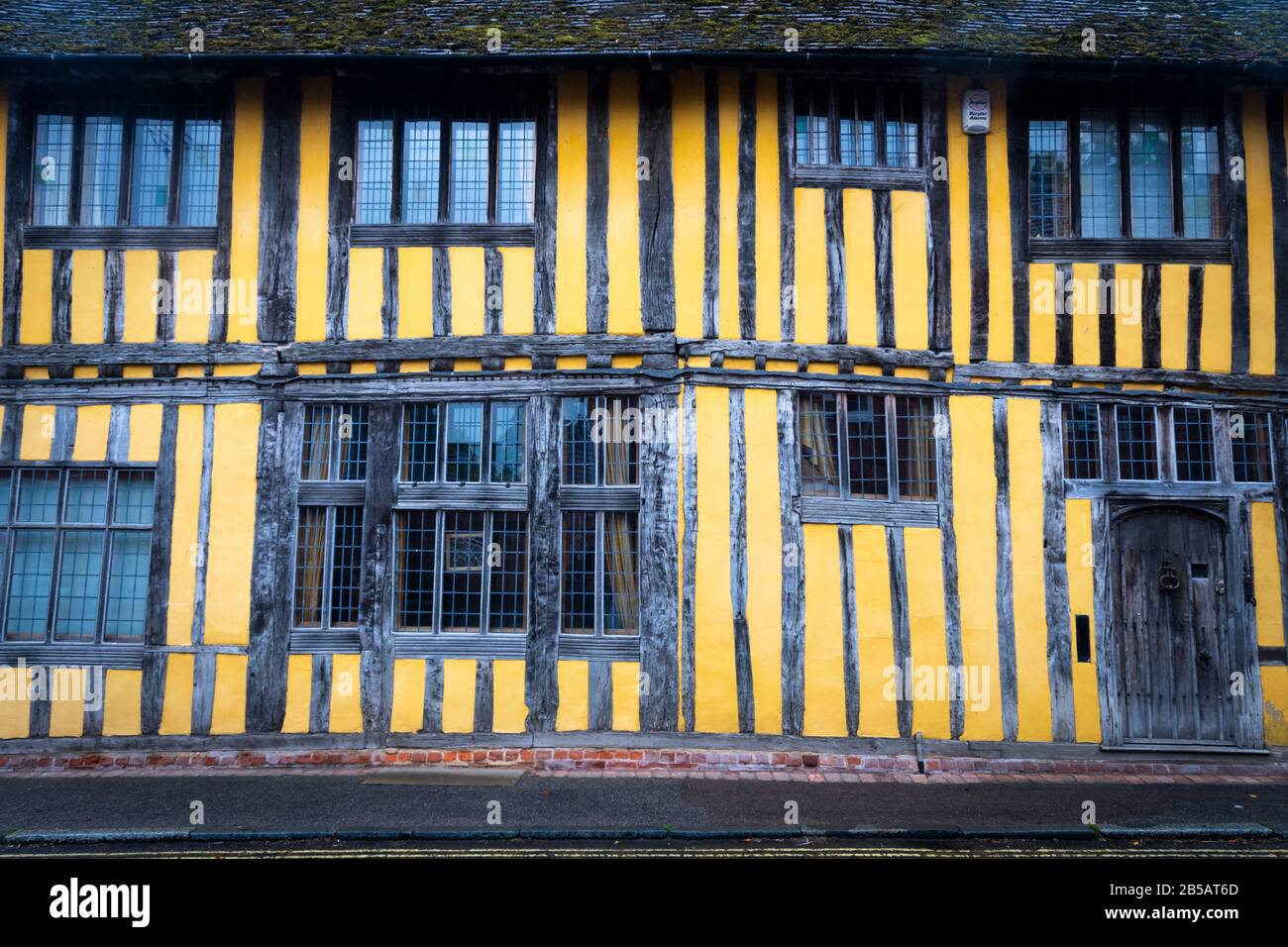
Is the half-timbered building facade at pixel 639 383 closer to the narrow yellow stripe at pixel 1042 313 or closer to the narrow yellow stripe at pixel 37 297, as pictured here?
the narrow yellow stripe at pixel 1042 313

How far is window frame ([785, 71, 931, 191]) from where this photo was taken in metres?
9.12

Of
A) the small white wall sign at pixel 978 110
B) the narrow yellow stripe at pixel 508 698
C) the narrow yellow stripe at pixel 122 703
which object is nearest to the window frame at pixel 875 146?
the small white wall sign at pixel 978 110

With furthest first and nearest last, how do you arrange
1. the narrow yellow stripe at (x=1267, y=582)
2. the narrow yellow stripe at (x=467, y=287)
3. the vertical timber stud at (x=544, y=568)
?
the narrow yellow stripe at (x=467, y=287)
the narrow yellow stripe at (x=1267, y=582)
the vertical timber stud at (x=544, y=568)

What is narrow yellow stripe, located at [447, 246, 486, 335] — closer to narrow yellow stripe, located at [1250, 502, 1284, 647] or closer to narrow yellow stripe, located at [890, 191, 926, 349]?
narrow yellow stripe, located at [890, 191, 926, 349]

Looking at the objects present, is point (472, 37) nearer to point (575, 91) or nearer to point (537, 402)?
point (575, 91)

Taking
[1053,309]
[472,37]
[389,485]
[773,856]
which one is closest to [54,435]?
[389,485]

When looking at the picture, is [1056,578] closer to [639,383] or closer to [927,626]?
[927,626]

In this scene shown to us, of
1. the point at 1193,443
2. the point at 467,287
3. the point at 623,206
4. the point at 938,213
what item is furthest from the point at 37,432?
the point at 1193,443

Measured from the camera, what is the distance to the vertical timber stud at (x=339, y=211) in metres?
→ 9.21

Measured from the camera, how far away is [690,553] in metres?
8.84

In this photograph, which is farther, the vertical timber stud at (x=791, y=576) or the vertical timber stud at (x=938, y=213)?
the vertical timber stud at (x=938, y=213)

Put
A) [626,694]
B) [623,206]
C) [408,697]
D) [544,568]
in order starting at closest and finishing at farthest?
[626,694] < [408,697] < [544,568] < [623,206]

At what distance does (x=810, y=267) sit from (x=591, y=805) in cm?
538

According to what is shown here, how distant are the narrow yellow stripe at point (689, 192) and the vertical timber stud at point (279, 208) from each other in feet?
12.5
